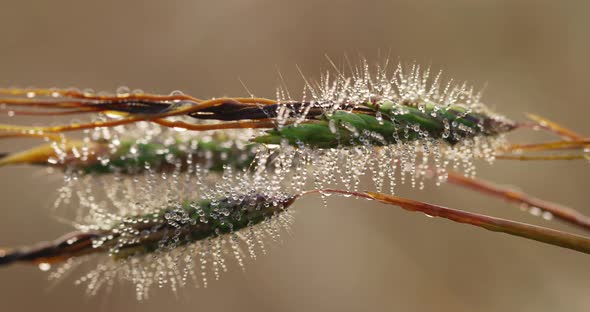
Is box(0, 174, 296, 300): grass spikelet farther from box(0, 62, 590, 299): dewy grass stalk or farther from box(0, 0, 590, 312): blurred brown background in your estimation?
box(0, 0, 590, 312): blurred brown background

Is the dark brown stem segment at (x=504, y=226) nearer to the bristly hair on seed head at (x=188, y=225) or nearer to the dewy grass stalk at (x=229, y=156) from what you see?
the dewy grass stalk at (x=229, y=156)

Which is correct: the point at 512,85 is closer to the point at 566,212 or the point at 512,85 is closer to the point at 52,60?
the point at 566,212

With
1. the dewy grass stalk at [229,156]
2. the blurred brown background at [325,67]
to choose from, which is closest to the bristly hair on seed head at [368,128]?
the dewy grass stalk at [229,156]

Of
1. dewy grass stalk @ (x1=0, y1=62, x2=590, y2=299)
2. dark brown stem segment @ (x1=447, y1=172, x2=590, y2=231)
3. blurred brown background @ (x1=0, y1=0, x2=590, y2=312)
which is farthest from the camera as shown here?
blurred brown background @ (x1=0, y1=0, x2=590, y2=312)

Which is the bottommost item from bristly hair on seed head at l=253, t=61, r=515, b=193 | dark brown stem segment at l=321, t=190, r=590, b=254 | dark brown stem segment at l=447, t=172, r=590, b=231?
dark brown stem segment at l=447, t=172, r=590, b=231

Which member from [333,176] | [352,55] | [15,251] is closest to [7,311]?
[352,55]

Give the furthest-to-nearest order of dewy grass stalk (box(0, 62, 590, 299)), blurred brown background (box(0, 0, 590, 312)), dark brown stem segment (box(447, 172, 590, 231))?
blurred brown background (box(0, 0, 590, 312)) → dark brown stem segment (box(447, 172, 590, 231)) → dewy grass stalk (box(0, 62, 590, 299))

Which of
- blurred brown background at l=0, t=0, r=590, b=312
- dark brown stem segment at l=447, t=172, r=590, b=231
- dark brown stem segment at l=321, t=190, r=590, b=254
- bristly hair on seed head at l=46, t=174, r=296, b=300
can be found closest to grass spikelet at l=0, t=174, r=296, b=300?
bristly hair on seed head at l=46, t=174, r=296, b=300

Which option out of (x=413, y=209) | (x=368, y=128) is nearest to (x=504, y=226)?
(x=413, y=209)
